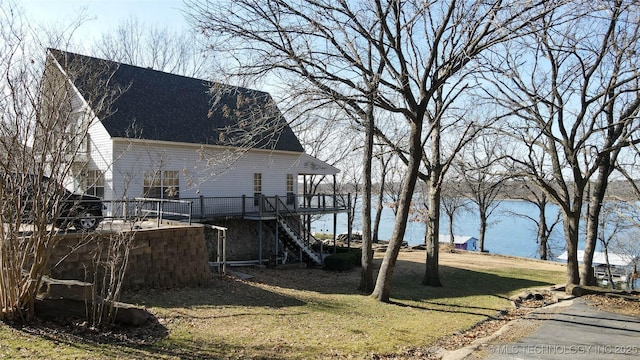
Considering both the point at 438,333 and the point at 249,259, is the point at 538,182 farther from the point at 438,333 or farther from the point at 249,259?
the point at 249,259

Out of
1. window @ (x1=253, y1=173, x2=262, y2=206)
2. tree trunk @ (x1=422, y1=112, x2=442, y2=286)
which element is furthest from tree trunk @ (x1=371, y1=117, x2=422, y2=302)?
window @ (x1=253, y1=173, x2=262, y2=206)

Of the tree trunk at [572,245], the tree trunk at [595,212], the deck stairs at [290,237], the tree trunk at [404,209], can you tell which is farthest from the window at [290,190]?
the tree trunk at [595,212]

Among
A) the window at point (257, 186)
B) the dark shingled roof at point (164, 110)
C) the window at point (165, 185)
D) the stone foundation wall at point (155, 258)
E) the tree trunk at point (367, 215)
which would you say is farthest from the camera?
the window at point (257, 186)

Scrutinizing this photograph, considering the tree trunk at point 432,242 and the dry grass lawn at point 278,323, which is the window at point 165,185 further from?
the tree trunk at point 432,242

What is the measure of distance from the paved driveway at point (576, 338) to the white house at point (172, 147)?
829cm

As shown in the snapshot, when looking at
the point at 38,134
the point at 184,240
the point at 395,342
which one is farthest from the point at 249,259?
the point at 38,134

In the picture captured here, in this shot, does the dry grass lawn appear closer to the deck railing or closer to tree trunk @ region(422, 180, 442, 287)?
tree trunk @ region(422, 180, 442, 287)

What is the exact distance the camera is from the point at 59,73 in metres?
7.61

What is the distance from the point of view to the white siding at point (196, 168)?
16906 mm

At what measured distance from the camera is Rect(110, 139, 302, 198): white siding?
1691cm

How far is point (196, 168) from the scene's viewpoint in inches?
558

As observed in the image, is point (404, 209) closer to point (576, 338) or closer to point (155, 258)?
point (576, 338)

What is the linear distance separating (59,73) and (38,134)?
151 centimetres

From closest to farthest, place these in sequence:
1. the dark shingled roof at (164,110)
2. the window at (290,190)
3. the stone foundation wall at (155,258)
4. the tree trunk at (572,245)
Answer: the stone foundation wall at (155,258), the tree trunk at (572,245), the dark shingled roof at (164,110), the window at (290,190)
